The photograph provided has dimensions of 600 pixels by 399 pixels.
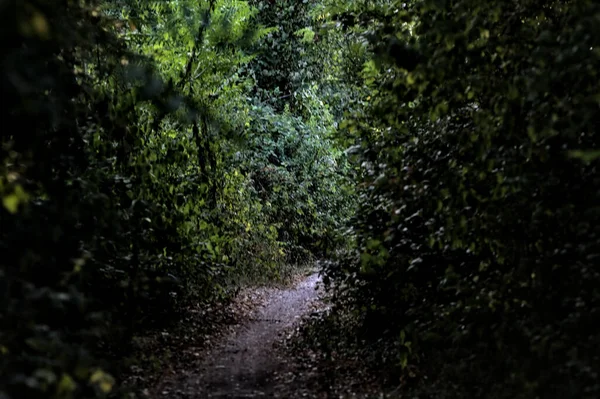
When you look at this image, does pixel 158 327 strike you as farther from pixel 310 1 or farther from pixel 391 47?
pixel 310 1

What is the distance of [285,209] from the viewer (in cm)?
2262

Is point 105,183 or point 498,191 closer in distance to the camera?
point 498,191

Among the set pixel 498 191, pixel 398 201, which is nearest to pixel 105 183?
pixel 398 201

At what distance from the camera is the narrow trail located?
715cm

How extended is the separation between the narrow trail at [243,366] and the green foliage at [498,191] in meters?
1.89

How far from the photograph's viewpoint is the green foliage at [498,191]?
16.2 feet

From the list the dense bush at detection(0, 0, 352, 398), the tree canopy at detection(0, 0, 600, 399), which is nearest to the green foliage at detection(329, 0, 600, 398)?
the tree canopy at detection(0, 0, 600, 399)

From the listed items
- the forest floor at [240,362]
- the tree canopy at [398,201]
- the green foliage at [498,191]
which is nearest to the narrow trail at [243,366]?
the forest floor at [240,362]

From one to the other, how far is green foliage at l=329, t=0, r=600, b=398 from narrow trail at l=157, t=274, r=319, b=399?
1890mm

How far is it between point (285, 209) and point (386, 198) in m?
14.6

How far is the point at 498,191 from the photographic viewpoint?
5.68 m

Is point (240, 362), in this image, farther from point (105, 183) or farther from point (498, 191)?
point (498, 191)

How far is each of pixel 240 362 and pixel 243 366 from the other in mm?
221

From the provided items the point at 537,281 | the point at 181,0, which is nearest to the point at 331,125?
the point at 181,0
